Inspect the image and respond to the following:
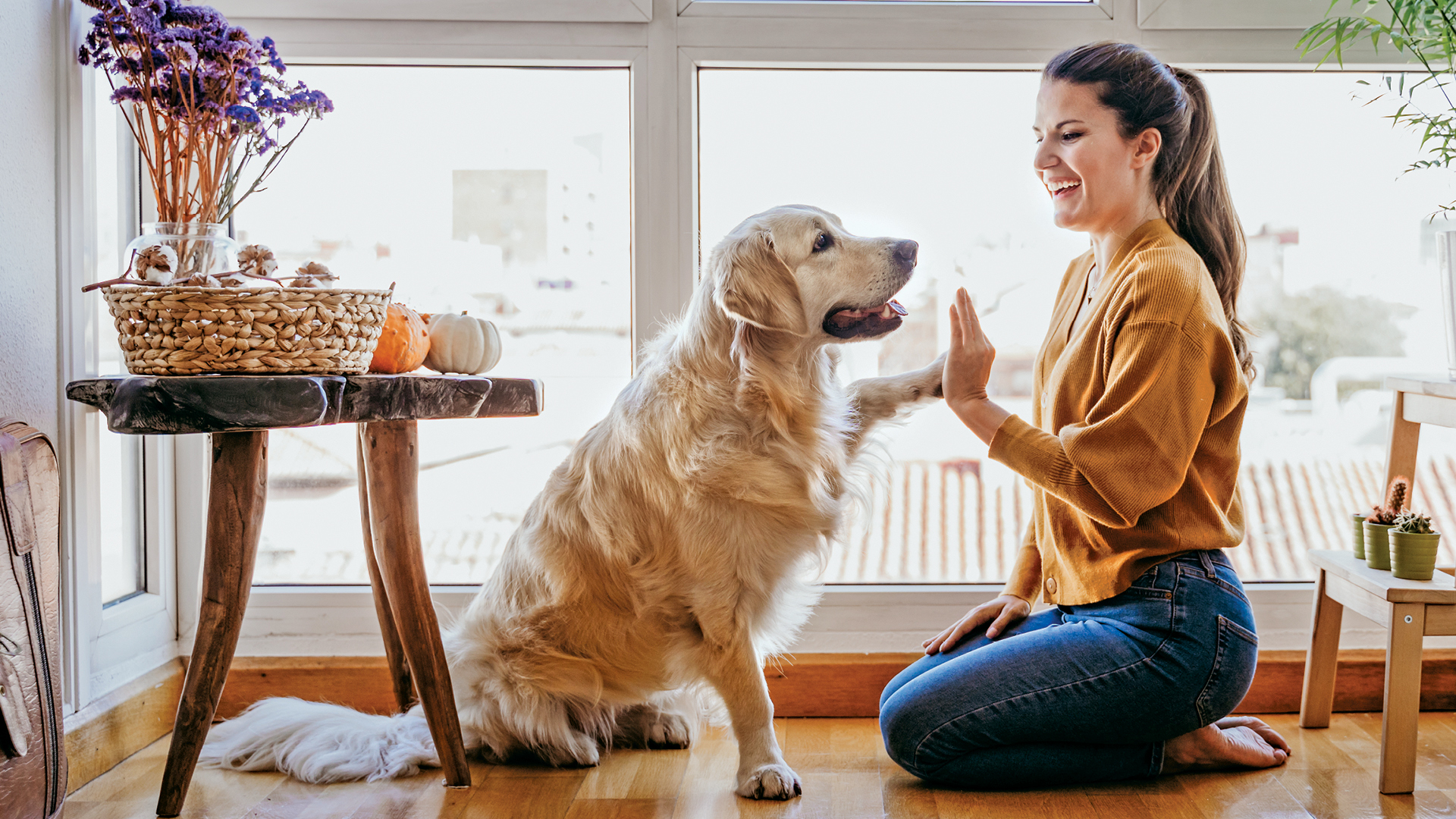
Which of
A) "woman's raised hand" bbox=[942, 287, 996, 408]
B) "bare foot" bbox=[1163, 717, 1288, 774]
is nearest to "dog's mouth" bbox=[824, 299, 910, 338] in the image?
"woman's raised hand" bbox=[942, 287, 996, 408]

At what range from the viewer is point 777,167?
2.35m

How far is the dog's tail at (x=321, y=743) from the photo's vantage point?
1.87 m

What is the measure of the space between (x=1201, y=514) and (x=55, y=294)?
208cm

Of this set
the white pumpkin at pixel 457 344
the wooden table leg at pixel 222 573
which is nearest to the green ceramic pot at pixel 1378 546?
the white pumpkin at pixel 457 344

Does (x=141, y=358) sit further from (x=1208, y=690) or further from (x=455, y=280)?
(x=1208, y=690)

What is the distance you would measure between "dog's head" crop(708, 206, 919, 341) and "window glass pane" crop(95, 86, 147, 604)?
1311 millimetres

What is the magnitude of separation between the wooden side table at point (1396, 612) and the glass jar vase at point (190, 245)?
2.05 metres

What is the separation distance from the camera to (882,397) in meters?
1.90

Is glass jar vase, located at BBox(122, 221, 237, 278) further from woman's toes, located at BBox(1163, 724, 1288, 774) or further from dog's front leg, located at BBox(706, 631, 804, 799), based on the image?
woman's toes, located at BBox(1163, 724, 1288, 774)

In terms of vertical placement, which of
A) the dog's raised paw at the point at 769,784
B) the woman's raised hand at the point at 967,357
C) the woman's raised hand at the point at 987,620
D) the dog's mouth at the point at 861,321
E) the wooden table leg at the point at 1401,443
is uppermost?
the dog's mouth at the point at 861,321

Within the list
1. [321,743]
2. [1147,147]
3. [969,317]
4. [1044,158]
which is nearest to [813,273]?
[969,317]

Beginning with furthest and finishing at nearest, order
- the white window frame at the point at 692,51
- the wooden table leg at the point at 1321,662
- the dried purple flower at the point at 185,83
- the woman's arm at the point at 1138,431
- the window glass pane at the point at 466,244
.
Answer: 1. the window glass pane at the point at 466,244
2. the white window frame at the point at 692,51
3. the wooden table leg at the point at 1321,662
4. the dried purple flower at the point at 185,83
5. the woman's arm at the point at 1138,431

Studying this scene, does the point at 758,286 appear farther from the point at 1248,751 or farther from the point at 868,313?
the point at 1248,751

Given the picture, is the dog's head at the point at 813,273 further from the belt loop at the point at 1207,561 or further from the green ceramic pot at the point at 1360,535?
the green ceramic pot at the point at 1360,535
